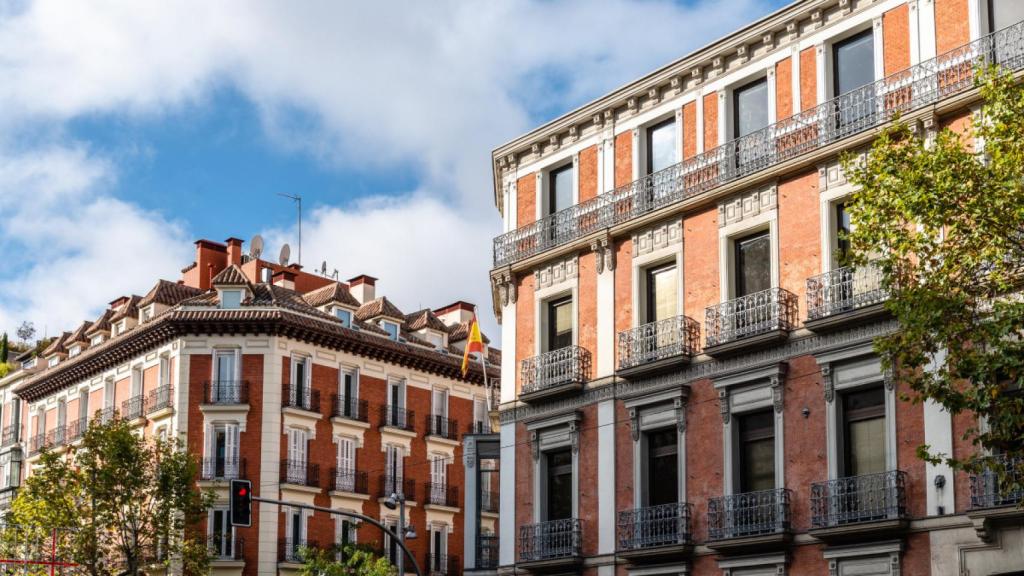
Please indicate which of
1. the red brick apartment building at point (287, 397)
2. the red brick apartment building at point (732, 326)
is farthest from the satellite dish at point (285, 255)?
the red brick apartment building at point (732, 326)

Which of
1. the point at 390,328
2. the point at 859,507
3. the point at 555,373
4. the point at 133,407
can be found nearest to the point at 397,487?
the point at 390,328

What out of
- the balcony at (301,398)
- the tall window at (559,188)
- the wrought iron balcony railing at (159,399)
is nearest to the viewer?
the tall window at (559,188)

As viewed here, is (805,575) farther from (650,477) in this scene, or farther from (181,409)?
(181,409)

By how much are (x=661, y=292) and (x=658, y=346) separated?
1466 mm

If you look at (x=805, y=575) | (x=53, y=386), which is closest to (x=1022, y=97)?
(x=805, y=575)

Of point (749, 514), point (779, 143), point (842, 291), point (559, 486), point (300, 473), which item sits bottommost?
point (749, 514)

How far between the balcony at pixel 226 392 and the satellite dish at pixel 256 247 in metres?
11.2

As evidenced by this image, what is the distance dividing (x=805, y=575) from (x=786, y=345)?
15.0 ft

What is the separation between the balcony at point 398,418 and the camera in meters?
63.9

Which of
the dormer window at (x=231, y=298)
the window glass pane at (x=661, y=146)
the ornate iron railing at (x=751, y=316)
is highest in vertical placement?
the dormer window at (x=231, y=298)

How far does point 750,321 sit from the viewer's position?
103 feet

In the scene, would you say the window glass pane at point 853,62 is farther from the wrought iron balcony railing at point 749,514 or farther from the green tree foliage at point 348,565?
the green tree foliage at point 348,565

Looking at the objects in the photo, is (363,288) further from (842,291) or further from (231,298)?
(842,291)

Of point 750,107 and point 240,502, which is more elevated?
point 750,107
